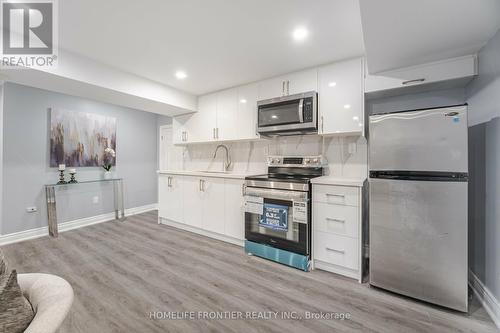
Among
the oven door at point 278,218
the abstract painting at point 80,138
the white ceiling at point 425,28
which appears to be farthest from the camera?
the abstract painting at point 80,138

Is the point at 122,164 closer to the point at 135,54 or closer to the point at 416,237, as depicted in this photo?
the point at 135,54

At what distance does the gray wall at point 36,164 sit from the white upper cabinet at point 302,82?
369 centimetres

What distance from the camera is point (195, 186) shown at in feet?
11.7

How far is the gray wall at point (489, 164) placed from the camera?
1.67 meters

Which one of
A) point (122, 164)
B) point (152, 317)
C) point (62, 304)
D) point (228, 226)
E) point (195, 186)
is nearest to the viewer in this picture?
point (62, 304)

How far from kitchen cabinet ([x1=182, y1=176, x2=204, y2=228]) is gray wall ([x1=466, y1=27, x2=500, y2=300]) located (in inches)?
125

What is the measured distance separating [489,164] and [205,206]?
3.17 m

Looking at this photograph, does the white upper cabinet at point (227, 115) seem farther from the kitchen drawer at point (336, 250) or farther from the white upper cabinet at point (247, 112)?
the kitchen drawer at point (336, 250)

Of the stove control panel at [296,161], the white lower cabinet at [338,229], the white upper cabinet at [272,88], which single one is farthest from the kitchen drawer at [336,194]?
the white upper cabinet at [272,88]

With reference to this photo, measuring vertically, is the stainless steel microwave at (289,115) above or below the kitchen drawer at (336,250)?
above

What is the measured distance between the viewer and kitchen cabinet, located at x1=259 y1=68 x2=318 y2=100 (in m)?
2.73

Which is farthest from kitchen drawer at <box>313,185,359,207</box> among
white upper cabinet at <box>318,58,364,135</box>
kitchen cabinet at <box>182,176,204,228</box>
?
kitchen cabinet at <box>182,176,204,228</box>

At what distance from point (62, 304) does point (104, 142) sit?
164 inches

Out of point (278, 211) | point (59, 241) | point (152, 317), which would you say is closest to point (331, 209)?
point (278, 211)
